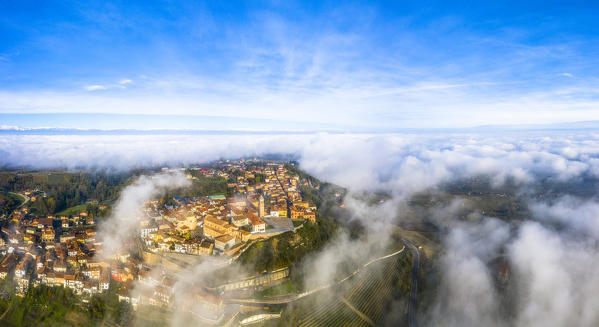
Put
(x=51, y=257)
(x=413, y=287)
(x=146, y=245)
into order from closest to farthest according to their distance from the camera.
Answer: (x=51, y=257) < (x=146, y=245) < (x=413, y=287)

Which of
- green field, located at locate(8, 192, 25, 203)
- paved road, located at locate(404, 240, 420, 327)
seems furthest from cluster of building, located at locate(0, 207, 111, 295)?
paved road, located at locate(404, 240, 420, 327)

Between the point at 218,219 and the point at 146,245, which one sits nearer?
the point at 146,245

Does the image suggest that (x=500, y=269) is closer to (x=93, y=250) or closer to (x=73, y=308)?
(x=73, y=308)

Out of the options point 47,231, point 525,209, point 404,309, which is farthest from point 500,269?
point 47,231

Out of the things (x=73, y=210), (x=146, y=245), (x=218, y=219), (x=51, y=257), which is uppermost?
(x=218, y=219)

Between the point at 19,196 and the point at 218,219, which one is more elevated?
the point at 218,219

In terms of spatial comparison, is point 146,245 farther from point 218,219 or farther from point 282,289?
point 282,289

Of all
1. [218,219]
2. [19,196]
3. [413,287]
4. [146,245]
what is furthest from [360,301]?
[19,196]

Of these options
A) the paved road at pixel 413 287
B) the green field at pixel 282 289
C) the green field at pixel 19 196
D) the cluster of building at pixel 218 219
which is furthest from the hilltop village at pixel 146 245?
the paved road at pixel 413 287
